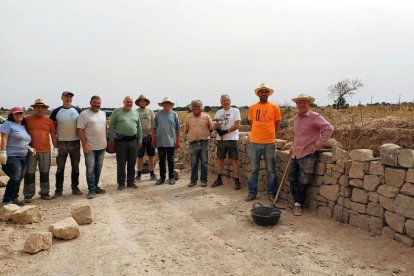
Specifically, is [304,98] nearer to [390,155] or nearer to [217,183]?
[390,155]

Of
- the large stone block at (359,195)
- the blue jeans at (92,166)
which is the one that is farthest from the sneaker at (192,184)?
the large stone block at (359,195)

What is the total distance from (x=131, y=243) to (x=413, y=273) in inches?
132

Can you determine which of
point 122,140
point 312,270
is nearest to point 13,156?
point 122,140

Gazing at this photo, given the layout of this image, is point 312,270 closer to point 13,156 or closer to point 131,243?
point 131,243

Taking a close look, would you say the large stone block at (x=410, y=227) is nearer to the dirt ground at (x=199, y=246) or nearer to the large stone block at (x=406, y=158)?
the dirt ground at (x=199, y=246)

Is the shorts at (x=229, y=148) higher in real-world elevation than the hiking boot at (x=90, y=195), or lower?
higher

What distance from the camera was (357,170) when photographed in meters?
5.14

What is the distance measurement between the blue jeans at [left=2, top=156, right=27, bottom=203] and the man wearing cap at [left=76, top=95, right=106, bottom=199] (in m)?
1.11

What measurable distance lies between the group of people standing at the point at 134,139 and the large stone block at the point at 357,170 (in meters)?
0.61

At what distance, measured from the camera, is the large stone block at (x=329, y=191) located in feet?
18.0

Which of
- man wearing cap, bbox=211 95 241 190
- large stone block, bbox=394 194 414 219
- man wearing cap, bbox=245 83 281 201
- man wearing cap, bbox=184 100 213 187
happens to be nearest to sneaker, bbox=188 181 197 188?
man wearing cap, bbox=184 100 213 187

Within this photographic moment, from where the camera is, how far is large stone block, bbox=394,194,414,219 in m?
4.32

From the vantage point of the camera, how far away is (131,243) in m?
4.67

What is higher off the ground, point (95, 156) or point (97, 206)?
point (95, 156)
